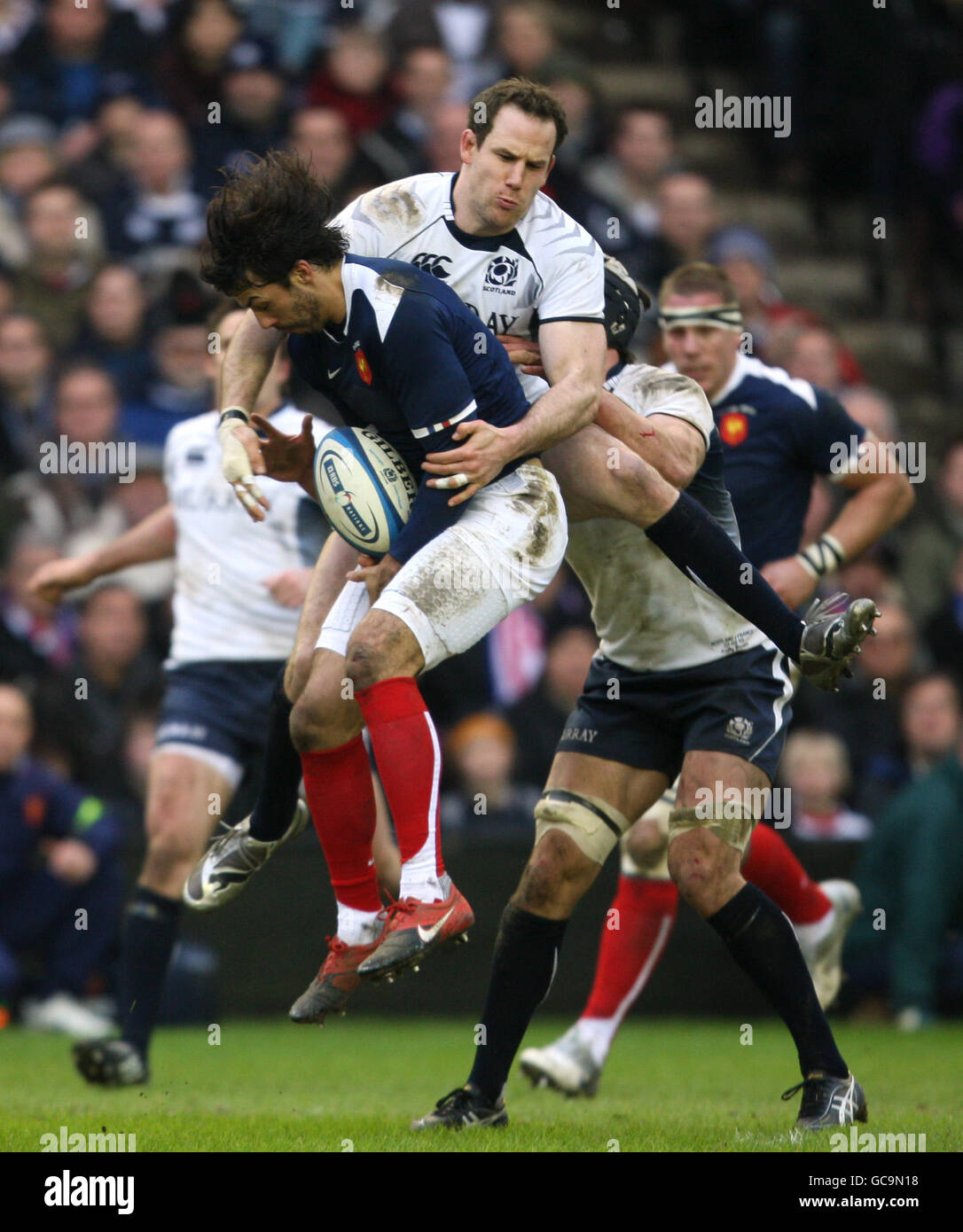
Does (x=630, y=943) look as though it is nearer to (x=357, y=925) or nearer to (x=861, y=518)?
(x=357, y=925)

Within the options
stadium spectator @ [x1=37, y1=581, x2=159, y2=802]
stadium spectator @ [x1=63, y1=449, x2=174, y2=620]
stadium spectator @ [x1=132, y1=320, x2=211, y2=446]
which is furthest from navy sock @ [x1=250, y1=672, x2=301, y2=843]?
stadium spectator @ [x1=132, y1=320, x2=211, y2=446]

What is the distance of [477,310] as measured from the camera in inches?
235

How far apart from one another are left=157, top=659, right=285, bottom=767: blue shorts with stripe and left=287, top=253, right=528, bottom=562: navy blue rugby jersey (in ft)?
7.67

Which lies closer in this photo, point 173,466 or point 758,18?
point 173,466

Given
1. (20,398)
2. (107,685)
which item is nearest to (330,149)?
(20,398)

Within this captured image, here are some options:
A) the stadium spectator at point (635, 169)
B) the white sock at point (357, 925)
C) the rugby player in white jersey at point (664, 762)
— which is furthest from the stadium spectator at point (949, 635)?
the white sock at point (357, 925)

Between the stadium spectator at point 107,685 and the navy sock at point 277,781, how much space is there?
439 cm

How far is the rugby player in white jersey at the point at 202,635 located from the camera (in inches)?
301

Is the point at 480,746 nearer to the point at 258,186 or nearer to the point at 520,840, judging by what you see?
the point at 520,840

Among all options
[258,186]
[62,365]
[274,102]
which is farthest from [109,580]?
[258,186]

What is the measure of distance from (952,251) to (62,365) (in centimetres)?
734

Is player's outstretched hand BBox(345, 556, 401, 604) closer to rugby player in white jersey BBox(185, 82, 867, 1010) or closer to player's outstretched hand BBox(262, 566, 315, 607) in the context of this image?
rugby player in white jersey BBox(185, 82, 867, 1010)

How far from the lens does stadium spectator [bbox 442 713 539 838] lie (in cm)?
1065

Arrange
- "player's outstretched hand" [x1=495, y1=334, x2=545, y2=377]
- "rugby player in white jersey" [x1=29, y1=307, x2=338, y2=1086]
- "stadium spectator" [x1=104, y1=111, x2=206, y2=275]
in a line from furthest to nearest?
"stadium spectator" [x1=104, y1=111, x2=206, y2=275]
"rugby player in white jersey" [x1=29, y1=307, x2=338, y2=1086]
"player's outstretched hand" [x1=495, y1=334, x2=545, y2=377]
